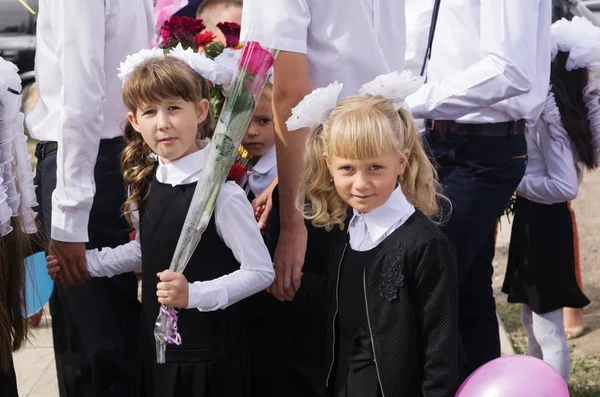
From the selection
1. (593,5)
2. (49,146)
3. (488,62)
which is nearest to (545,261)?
(488,62)

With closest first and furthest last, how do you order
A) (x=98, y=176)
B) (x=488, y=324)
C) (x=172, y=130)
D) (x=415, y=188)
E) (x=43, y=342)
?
(x=415, y=188) → (x=172, y=130) → (x=98, y=176) → (x=488, y=324) → (x=43, y=342)

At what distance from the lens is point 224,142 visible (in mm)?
2865

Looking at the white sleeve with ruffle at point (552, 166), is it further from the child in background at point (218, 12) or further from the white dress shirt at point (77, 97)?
the white dress shirt at point (77, 97)

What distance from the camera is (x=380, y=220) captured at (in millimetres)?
2742

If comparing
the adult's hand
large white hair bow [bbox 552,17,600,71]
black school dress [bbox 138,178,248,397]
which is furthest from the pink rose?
large white hair bow [bbox 552,17,600,71]

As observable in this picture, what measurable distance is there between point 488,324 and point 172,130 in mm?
1573

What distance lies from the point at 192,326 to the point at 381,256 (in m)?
0.69

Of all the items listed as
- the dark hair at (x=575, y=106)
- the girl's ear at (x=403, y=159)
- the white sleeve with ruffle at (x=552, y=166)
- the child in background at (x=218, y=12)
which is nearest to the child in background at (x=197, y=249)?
the girl's ear at (x=403, y=159)

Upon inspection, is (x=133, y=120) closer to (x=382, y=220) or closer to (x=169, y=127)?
(x=169, y=127)

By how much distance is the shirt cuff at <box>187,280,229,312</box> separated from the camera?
9.44 ft

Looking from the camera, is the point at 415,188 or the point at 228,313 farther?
the point at 228,313

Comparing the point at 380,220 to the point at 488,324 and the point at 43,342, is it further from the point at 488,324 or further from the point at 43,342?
the point at 43,342

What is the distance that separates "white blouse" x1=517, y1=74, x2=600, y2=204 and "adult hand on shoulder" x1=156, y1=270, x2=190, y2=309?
80.9 inches

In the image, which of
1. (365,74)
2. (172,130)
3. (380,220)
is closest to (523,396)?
(380,220)
